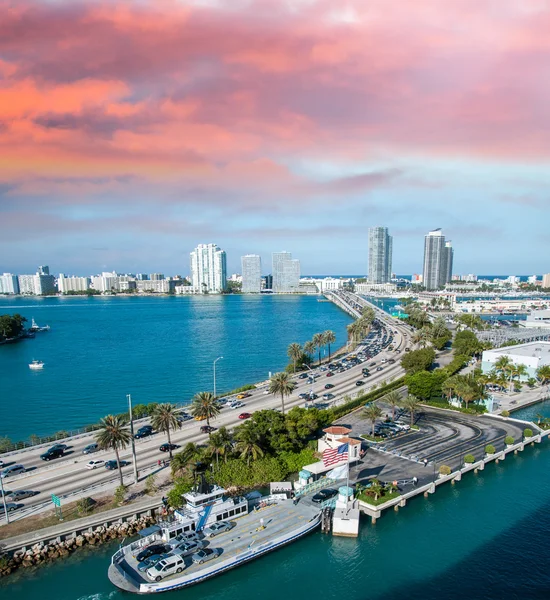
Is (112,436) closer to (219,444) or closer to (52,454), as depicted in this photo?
(219,444)

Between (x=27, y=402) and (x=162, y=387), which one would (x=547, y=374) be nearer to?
(x=162, y=387)

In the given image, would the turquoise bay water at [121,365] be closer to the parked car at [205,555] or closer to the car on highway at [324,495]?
the parked car at [205,555]

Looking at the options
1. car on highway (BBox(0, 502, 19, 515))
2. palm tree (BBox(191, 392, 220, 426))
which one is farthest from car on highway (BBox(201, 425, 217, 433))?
car on highway (BBox(0, 502, 19, 515))

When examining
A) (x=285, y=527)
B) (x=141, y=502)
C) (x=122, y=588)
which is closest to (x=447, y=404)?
(x=285, y=527)

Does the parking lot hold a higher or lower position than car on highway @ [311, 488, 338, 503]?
lower

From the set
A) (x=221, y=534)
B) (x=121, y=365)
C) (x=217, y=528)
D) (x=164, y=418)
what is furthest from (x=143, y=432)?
(x=121, y=365)

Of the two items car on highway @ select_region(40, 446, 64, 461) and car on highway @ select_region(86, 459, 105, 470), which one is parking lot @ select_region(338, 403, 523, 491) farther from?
car on highway @ select_region(40, 446, 64, 461)

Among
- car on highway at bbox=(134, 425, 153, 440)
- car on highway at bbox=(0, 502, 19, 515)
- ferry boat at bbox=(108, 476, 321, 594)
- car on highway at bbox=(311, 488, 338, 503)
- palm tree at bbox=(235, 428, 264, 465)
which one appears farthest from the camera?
car on highway at bbox=(134, 425, 153, 440)
